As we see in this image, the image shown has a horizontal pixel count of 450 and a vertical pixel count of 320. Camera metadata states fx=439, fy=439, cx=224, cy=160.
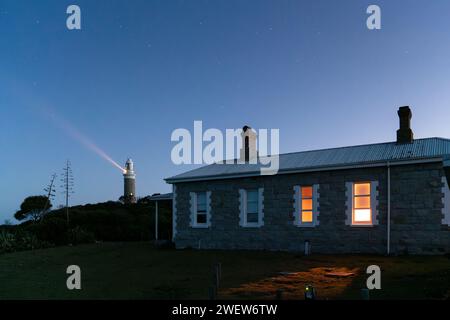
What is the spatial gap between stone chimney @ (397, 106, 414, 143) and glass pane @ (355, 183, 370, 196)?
3.13 m

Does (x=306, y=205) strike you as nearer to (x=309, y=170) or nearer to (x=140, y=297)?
(x=309, y=170)

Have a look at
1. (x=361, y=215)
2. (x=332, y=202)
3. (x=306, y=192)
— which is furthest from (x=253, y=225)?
(x=361, y=215)

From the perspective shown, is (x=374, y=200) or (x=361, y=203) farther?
(x=361, y=203)

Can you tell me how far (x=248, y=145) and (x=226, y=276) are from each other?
12.2m

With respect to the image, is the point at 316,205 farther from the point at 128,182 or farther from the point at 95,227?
the point at 128,182

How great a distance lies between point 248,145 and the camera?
24.9 m

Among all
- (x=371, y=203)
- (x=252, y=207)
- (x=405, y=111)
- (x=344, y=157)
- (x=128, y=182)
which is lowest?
(x=252, y=207)

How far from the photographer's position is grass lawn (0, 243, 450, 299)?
10.6m

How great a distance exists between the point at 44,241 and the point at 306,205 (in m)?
17.7

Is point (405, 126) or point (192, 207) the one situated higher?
point (405, 126)

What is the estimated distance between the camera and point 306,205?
19484mm

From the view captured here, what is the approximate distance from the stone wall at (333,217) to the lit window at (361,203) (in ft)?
1.20

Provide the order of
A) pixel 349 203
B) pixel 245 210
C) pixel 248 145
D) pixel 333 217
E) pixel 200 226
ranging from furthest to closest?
pixel 248 145 < pixel 200 226 < pixel 245 210 < pixel 333 217 < pixel 349 203
